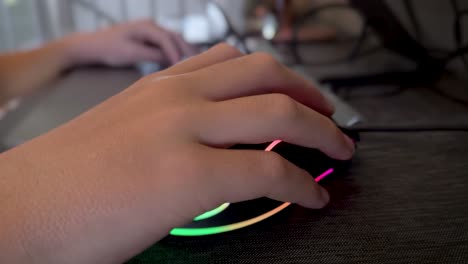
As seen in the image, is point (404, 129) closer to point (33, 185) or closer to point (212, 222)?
point (212, 222)

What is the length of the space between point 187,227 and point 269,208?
61 millimetres

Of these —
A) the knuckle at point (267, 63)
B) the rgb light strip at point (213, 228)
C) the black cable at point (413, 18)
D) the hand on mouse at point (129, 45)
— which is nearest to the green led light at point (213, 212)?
the rgb light strip at point (213, 228)

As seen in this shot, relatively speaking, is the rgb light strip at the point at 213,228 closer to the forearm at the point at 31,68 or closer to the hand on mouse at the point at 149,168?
the hand on mouse at the point at 149,168

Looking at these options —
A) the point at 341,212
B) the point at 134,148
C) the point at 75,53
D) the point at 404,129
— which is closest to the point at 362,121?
the point at 404,129

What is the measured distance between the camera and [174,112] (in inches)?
10.4

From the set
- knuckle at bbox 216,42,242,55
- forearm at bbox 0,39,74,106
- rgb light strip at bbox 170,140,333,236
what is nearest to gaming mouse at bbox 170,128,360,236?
rgb light strip at bbox 170,140,333,236

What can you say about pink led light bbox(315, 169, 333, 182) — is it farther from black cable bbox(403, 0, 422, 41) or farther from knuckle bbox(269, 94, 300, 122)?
black cable bbox(403, 0, 422, 41)

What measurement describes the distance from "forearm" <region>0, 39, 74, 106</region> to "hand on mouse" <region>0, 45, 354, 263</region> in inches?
16.8

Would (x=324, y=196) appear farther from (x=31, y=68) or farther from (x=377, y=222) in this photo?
(x=31, y=68)

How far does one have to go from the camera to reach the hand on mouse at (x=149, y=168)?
23 centimetres

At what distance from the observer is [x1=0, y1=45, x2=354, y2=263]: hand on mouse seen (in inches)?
9.2

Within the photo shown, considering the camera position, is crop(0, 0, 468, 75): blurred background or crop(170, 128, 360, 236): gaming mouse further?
crop(0, 0, 468, 75): blurred background

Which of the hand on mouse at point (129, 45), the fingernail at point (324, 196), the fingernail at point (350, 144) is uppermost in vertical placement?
the hand on mouse at point (129, 45)

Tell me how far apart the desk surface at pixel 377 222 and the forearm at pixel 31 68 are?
0.50 metres
